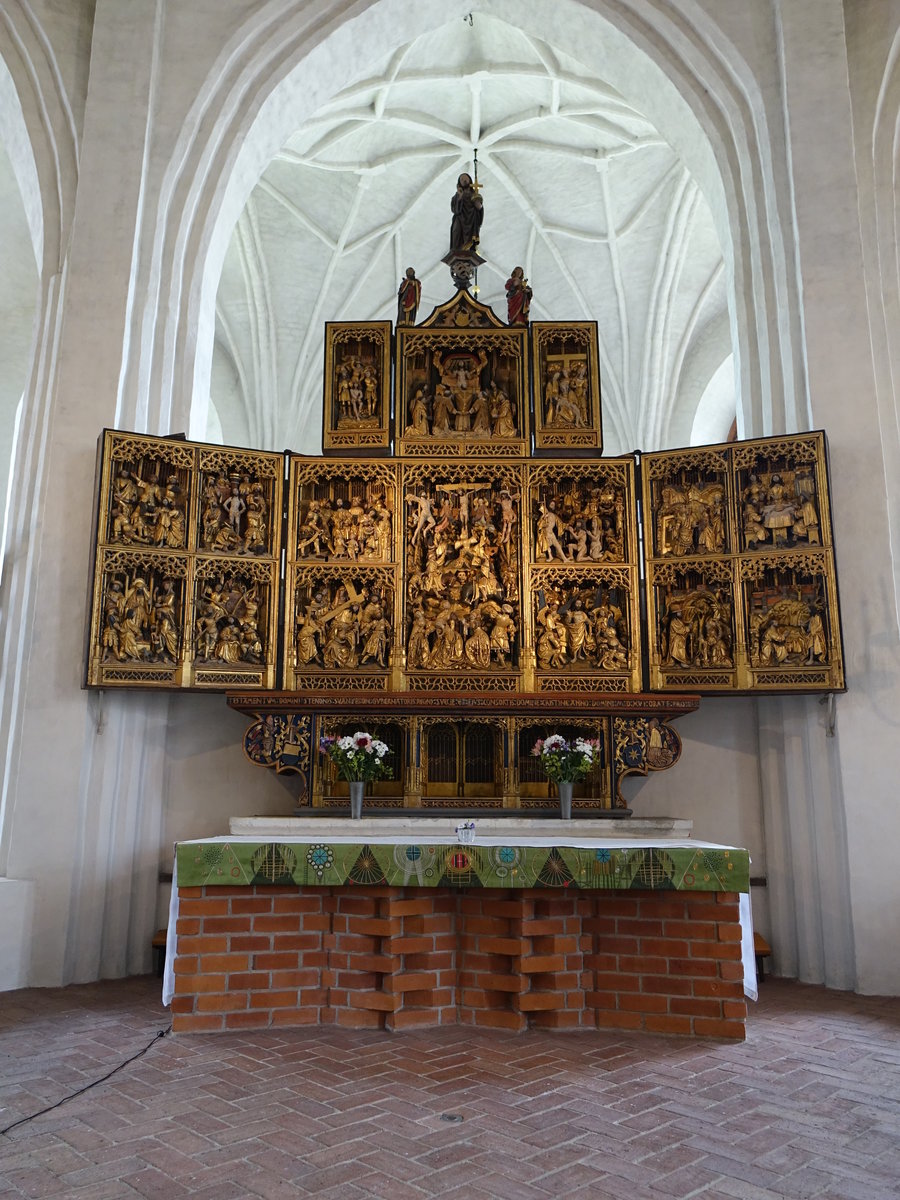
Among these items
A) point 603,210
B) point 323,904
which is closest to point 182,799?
point 323,904

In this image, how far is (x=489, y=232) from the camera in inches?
770

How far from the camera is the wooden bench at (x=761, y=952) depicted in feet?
27.3

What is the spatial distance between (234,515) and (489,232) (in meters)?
12.7

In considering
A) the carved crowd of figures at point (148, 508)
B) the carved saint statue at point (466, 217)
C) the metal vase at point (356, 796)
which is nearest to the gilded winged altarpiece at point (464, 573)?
the carved crowd of figures at point (148, 508)

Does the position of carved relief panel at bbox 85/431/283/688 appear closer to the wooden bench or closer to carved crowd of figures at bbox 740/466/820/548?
carved crowd of figures at bbox 740/466/820/548

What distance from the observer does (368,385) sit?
32.1 ft

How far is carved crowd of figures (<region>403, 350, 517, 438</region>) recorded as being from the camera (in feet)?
31.6

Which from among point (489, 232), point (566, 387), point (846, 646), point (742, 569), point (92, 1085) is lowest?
point (92, 1085)

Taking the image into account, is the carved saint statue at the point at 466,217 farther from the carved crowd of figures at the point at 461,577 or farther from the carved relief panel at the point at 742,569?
the carved relief panel at the point at 742,569

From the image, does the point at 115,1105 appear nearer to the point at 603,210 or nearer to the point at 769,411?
the point at 769,411

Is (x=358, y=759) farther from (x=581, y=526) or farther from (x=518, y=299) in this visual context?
(x=518, y=299)

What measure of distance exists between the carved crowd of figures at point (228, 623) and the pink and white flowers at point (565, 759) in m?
2.74

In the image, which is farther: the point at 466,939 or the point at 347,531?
the point at 347,531

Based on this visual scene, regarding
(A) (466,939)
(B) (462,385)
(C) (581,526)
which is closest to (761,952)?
(A) (466,939)
